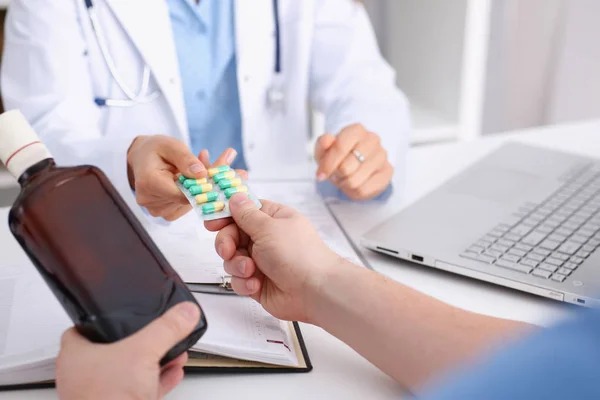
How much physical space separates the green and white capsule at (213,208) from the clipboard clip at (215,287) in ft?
0.25

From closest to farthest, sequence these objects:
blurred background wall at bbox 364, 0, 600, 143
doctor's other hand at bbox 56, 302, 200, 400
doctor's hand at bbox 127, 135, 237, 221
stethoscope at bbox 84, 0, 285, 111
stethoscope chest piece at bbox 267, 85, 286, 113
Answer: doctor's other hand at bbox 56, 302, 200, 400, doctor's hand at bbox 127, 135, 237, 221, stethoscope at bbox 84, 0, 285, 111, stethoscope chest piece at bbox 267, 85, 286, 113, blurred background wall at bbox 364, 0, 600, 143

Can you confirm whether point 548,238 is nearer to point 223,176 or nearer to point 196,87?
point 223,176

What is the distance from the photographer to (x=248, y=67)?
3.16 ft

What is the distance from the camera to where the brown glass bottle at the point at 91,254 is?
38 centimetres

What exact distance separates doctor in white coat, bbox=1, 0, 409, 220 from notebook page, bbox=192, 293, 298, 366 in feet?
0.45

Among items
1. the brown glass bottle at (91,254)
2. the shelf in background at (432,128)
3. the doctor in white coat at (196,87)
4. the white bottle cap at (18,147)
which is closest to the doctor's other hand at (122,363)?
the brown glass bottle at (91,254)

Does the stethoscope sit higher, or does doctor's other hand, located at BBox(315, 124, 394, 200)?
the stethoscope

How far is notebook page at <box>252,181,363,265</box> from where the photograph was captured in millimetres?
661

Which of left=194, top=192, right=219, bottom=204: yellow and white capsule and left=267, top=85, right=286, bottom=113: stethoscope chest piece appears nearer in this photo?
left=194, top=192, right=219, bottom=204: yellow and white capsule

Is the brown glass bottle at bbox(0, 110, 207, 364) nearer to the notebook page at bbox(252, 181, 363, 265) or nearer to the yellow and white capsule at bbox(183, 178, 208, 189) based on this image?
the yellow and white capsule at bbox(183, 178, 208, 189)

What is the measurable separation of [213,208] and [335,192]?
307 millimetres

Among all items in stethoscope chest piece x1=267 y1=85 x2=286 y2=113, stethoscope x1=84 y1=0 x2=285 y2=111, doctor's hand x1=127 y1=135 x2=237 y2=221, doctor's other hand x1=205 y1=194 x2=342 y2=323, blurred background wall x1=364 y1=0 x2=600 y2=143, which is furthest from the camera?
blurred background wall x1=364 y1=0 x2=600 y2=143

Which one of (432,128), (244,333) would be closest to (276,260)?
(244,333)

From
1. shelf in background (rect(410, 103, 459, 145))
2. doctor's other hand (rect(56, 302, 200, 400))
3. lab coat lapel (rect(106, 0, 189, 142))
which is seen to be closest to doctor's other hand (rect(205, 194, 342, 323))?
doctor's other hand (rect(56, 302, 200, 400))
